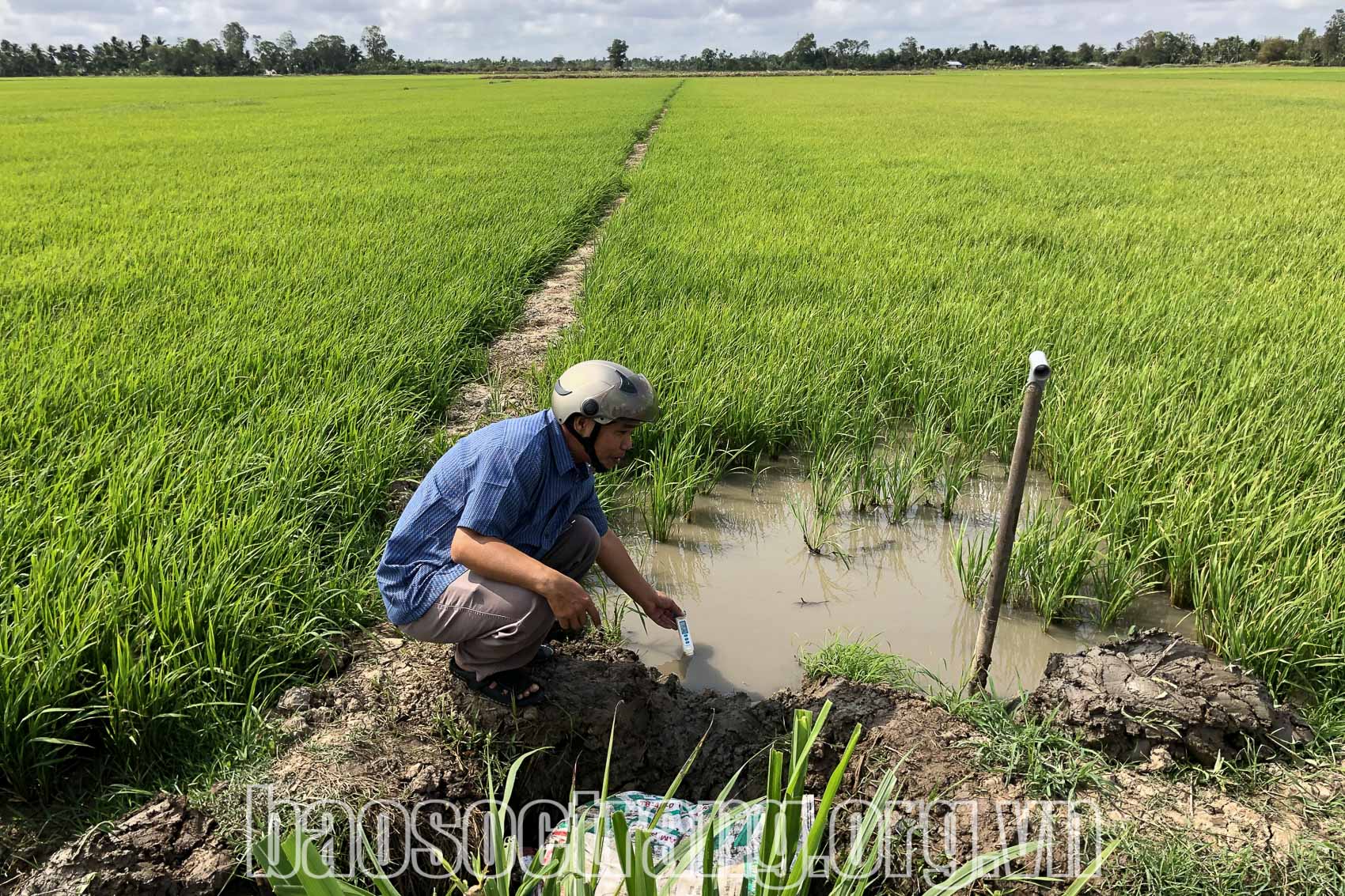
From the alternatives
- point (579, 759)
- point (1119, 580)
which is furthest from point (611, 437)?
point (1119, 580)

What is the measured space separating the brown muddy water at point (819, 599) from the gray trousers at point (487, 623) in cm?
49

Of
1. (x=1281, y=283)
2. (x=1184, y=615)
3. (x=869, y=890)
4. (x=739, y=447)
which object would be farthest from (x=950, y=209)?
(x=869, y=890)

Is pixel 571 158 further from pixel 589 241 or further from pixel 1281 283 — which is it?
pixel 1281 283

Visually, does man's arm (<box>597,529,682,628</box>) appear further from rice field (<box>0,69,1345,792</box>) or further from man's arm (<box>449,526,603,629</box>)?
rice field (<box>0,69,1345,792</box>)

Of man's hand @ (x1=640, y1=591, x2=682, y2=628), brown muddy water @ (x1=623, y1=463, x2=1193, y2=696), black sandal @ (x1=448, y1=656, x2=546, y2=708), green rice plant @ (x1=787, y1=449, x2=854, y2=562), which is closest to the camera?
black sandal @ (x1=448, y1=656, x2=546, y2=708)

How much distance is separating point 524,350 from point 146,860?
3.35 metres

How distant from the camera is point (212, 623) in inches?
70.3

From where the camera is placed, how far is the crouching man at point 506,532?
1686mm

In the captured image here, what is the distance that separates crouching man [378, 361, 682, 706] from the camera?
1686 mm

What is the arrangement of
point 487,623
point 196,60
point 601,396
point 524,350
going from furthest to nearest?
point 196,60
point 524,350
point 487,623
point 601,396

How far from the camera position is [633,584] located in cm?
205

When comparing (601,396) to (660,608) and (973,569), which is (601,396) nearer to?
(660,608)

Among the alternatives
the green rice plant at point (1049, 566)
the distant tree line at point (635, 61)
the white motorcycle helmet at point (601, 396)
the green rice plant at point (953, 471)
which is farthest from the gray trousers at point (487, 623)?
the distant tree line at point (635, 61)

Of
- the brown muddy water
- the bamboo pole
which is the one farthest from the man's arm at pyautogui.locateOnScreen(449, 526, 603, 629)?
the bamboo pole
